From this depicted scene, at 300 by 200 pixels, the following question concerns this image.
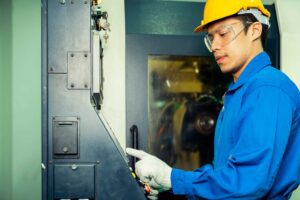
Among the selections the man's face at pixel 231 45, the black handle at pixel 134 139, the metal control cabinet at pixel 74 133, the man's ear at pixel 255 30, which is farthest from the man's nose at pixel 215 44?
the black handle at pixel 134 139

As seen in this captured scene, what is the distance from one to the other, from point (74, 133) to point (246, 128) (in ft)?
2.15

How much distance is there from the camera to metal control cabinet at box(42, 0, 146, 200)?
1369 millimetres

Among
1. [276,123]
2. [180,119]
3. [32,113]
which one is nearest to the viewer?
[276,123]

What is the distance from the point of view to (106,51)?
236 cm

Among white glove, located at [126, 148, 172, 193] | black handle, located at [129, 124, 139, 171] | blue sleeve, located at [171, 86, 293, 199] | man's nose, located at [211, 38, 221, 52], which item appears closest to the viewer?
blue sleeve, located at [171, 86, 293, 199]

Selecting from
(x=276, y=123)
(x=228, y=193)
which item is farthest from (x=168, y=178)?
(x=276, y=123)

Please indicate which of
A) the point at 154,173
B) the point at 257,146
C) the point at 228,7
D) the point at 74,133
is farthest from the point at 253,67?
the point at 74,133

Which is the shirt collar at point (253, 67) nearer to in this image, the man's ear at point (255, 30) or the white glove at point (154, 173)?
the man's ear at point (255, 30)

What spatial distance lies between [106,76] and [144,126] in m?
0.43

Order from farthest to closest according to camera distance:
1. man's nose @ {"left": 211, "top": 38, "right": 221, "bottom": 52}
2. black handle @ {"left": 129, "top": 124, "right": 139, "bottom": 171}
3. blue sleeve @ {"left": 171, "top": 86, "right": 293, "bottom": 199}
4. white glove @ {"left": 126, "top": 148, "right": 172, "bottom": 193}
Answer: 1. black handle @ {"left": 129, "top": 124, "right": 139, "bottom": 171}
2. man's nose @ {"left": 211, "top": 38, "right": 221, "bottom": 52}
3. white glove @ {"left": 126, "top": 148, "right": 172, "bottom": 193}
4. blue sleeve @ {"left": 171, "top": 86, "right": 293, "bottom": 199}

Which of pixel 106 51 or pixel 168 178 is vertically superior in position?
pixel 106 51

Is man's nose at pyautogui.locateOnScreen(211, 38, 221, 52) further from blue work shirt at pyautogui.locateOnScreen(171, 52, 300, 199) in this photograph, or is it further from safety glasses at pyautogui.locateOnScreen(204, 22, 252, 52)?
blue work shirt at pyautogui.locateOnScreen(171, 52, 300, 199)

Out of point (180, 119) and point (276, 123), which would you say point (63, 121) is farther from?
point (180, 119)

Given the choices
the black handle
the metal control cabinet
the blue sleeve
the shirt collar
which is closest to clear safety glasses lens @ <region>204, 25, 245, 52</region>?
the shirt collar
